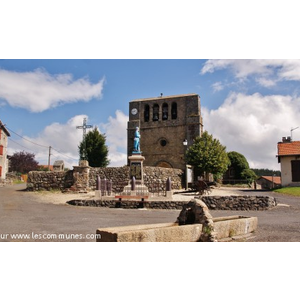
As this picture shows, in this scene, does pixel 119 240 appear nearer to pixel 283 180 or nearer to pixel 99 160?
pixel 283 180

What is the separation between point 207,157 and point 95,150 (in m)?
12.4

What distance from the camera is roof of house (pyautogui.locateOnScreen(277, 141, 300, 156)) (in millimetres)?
21184

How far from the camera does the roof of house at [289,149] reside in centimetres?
2118

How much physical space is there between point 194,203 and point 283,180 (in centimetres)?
1807

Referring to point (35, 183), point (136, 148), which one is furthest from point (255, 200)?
point (35, 183)

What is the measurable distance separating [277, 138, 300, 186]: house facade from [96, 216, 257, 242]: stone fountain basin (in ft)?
53.4

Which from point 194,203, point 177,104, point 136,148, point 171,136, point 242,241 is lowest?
point 242,241

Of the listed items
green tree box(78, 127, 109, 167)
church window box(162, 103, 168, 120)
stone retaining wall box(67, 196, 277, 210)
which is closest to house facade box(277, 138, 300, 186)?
stone retaining wall box(67, 196, 277, 210)

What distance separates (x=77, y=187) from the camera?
733 inches

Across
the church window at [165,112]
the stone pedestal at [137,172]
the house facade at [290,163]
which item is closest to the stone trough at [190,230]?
the stone pedestal at [137,172]

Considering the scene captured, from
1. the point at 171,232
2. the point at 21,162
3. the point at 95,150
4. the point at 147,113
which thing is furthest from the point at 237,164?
the point at 171,232

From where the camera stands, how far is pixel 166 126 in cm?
3216

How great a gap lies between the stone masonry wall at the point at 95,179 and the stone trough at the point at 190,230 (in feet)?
42.9

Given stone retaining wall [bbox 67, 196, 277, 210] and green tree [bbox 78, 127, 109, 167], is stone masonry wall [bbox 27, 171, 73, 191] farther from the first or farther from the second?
green tree [bbox 78, 127, 109, 167]
